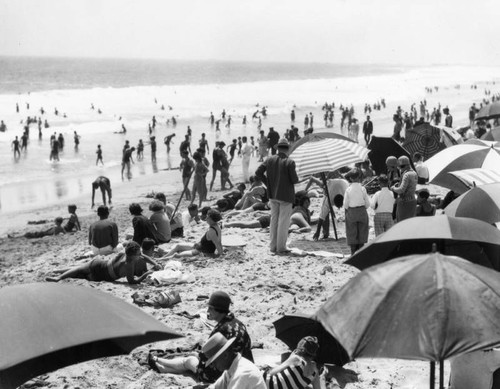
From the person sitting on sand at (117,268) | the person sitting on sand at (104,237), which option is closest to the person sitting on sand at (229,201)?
the person sitting on sand at (104,237)

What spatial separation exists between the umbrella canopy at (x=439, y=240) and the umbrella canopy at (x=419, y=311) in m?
0.99

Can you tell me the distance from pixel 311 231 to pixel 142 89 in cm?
7466

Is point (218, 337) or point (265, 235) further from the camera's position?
point (265, 235)

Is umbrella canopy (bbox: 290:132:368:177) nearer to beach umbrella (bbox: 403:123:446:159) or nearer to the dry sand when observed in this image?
the dry sand

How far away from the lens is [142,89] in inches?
3297

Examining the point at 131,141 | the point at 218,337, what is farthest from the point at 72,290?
the point at 131,141

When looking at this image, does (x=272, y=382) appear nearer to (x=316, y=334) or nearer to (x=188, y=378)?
(x=316, y=334)

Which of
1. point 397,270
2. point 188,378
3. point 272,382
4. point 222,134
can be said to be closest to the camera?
point 397,270

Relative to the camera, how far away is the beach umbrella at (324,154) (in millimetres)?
9906

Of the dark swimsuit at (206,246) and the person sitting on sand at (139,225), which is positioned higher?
the person sitting on sand at (139,225)

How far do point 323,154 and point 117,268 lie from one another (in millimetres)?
3343

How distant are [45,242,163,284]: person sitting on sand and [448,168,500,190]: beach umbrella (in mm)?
3922

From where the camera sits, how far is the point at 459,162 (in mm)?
8719

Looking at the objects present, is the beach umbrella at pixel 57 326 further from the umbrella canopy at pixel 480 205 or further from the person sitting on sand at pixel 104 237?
the person sitting on sand at pixel 104 237
